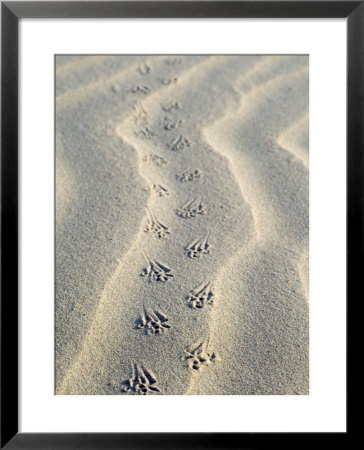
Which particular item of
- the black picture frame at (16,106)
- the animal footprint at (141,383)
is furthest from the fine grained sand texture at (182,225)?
the black picture frame at (16,106)

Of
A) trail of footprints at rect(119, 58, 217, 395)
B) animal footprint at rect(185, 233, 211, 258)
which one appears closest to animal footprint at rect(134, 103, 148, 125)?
trail of footprints at rect(119, 58, 217, 395)

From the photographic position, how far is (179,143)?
1.68 metres

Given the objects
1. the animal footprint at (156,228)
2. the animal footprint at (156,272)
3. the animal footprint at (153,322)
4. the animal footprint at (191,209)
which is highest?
the animal footprint at (191,209)

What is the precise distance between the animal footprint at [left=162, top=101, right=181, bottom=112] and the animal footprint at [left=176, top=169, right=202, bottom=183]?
1.09ft

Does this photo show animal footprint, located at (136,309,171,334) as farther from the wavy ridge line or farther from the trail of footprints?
the wavy ridge line

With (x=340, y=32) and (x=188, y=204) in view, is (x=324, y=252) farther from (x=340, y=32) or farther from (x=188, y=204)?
(x=188, y=204)

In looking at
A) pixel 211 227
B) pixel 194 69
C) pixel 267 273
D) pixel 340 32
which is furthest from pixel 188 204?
pixel 194 69

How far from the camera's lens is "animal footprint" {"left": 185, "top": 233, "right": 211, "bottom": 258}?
1299 millimetres

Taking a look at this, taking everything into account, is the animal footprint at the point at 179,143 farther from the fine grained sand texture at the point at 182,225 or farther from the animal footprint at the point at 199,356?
the animal footprint at the point at 199,356

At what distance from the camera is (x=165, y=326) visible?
3.65ft

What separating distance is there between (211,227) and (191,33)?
558mm

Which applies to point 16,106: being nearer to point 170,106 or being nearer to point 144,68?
point 170,106

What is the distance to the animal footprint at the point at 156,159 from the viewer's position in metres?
1.60

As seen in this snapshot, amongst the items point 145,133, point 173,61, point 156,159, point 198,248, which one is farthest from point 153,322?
point 173,61
